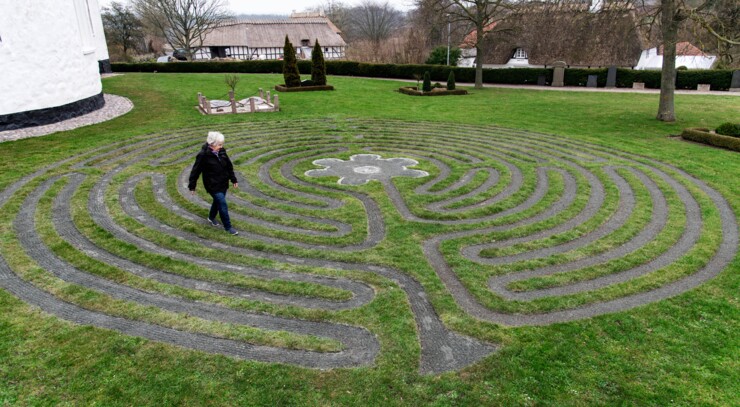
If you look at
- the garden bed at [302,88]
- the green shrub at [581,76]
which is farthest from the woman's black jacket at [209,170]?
the green shrub at [581,76]

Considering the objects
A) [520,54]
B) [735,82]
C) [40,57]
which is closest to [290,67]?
[40,57]

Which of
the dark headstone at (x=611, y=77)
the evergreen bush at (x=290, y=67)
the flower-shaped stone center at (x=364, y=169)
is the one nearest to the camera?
Result: the flower-shaped stone center at (x=364, y=169)

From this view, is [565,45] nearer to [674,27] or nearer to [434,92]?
[434,92]

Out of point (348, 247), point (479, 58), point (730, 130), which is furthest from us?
point (479, 58)

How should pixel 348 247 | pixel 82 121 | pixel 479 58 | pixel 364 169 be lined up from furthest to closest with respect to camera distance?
pixel 479 58, pixel 82 121, pixel 364 169, pixel 348 247

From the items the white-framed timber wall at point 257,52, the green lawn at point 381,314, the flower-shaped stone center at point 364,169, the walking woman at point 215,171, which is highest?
the white-framed timber wall at point 257,52

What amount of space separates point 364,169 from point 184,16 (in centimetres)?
6391

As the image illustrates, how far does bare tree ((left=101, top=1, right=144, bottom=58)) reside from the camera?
68.4 meters

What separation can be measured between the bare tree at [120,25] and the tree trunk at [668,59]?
68425 millimetres

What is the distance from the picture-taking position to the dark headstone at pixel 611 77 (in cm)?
4019

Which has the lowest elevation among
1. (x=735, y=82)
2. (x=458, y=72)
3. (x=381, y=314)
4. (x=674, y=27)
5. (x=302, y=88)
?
(x=381, y=314)

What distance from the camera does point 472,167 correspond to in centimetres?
1429

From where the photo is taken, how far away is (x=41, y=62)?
1953cm

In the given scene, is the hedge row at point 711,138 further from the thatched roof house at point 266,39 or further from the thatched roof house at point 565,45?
the thatched roof house at point 266,39
